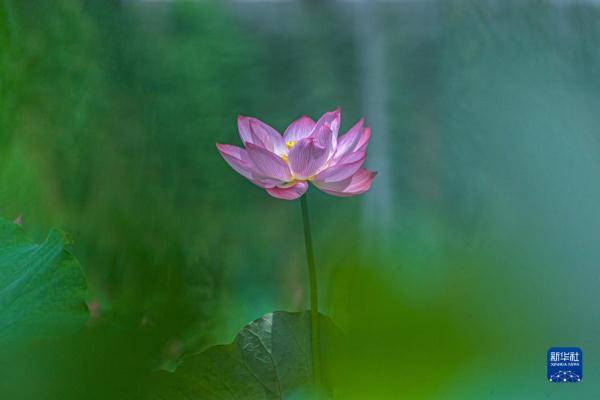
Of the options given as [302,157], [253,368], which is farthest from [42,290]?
[302,157]

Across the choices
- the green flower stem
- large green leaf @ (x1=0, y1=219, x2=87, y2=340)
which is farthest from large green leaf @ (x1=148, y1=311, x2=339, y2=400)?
large green leaf @ (x1=0, y1=219, x2=87, y2=340)

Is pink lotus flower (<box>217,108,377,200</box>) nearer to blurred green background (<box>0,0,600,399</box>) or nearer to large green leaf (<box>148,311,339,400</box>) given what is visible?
blurred green background (<box>0,0,600,399</box>)

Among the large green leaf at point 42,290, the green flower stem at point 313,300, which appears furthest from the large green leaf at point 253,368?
the large green leaf at point 42,290

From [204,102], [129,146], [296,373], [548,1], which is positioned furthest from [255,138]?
[548,1]

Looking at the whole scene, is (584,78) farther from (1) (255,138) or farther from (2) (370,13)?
(1) (255,138)

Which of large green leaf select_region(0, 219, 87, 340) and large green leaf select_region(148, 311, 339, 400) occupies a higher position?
large green leaf select_region(0, 219, 87, 340)

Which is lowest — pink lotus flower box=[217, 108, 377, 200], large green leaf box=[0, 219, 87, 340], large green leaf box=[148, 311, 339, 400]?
large green leaf box=[148, 311, 339, 400]
